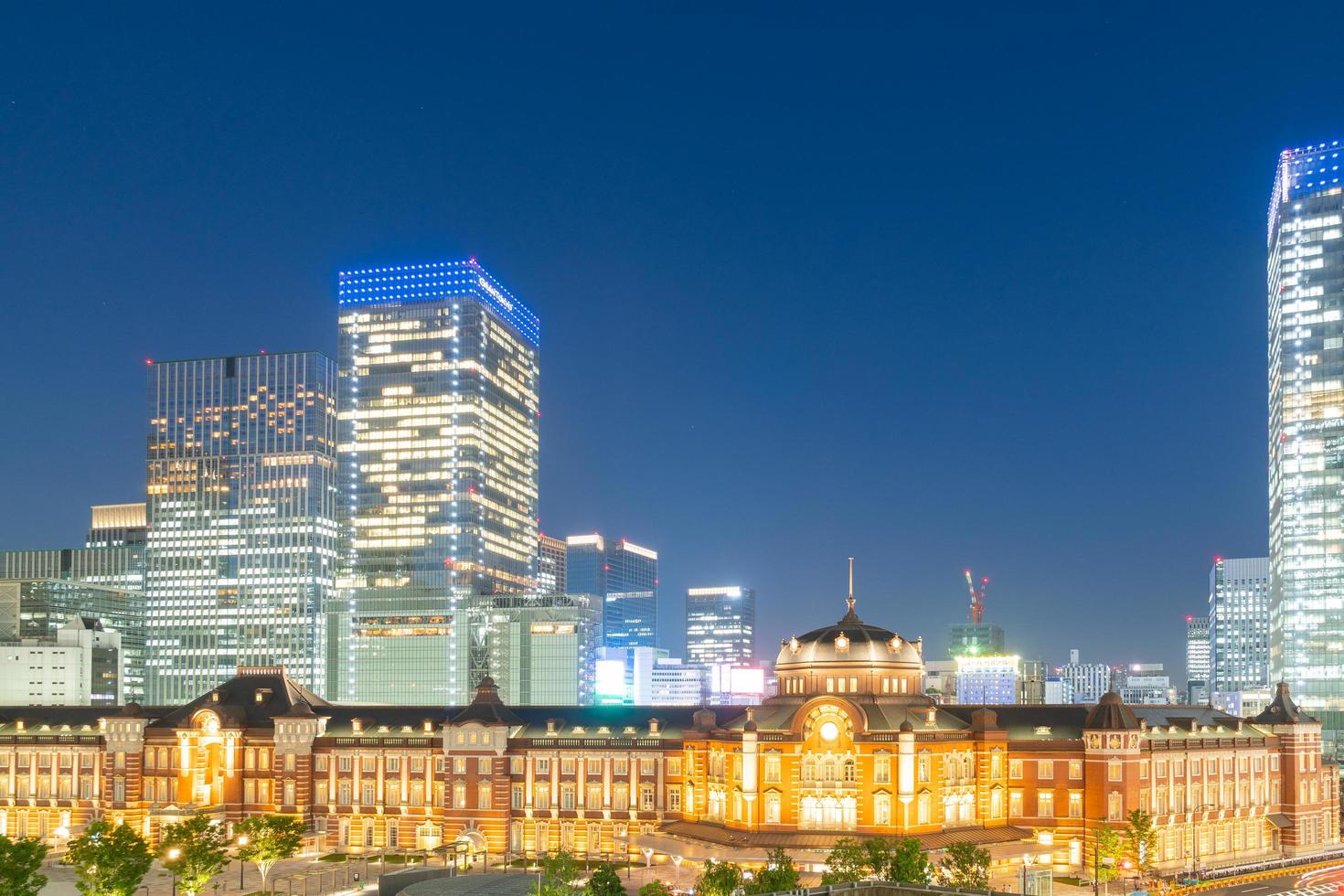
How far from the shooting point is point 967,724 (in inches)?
5448

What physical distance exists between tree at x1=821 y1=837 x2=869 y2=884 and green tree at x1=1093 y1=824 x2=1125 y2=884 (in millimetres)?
24272

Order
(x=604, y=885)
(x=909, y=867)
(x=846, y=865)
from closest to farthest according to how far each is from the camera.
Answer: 1. (x=604, y=885)
2. (x=909, y=867)
3. (x=846, y=865)

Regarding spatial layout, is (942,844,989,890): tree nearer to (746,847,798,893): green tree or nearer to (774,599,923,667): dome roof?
(746,847,798,893): green tree

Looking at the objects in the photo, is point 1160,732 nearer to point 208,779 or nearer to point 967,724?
point 967,724

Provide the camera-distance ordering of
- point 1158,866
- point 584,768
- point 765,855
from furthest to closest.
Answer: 1. point 584,768
2. point 1158,866
3. point 765,855

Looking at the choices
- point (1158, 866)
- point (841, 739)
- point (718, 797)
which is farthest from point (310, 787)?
point (1158, 866)

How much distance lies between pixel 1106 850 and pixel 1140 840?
18.4ft

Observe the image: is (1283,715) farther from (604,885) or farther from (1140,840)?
(604,885)

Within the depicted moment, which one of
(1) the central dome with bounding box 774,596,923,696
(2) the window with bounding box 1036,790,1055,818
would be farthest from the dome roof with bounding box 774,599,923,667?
(2) the window with bounding box 1036,790,1055,818

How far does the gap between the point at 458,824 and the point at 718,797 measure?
84.4ft

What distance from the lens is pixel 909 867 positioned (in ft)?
311

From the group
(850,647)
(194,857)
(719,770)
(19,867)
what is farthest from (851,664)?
(19,867)

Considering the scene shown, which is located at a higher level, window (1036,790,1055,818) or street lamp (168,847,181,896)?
window (1036,790,1055,818)

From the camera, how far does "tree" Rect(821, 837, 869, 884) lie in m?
95.6
